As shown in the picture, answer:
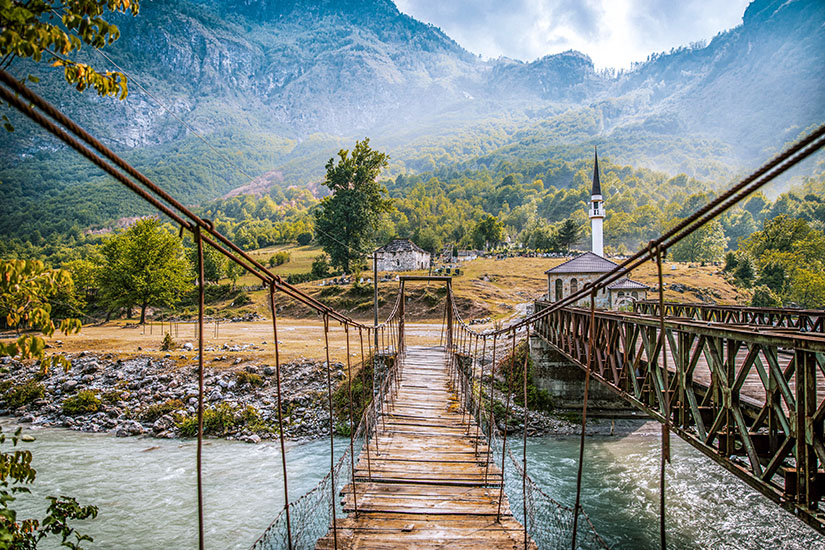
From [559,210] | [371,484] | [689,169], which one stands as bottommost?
[371,484]

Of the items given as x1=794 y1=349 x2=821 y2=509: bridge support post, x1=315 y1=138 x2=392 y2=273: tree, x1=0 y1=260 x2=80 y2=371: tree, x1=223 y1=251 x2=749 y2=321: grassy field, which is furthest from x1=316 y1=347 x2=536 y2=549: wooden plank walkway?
x1=315 y1=138 x2=392 y2=273: tree

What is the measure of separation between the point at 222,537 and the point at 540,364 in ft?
39.9

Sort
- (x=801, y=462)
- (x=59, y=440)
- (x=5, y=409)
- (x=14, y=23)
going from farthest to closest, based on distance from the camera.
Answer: (x=5, y=409) → (x=59, y=440) → (x=801, y=462) → (x=14, y=23)

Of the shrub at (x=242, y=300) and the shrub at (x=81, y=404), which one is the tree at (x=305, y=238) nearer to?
the shrub at (x=242, y=300)

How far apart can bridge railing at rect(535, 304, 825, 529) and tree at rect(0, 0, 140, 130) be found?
371 cm

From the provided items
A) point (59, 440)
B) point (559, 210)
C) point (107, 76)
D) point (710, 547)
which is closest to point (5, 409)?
point (59, 440)

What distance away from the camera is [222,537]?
9.09 meters

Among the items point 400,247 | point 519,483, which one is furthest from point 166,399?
point 400,247

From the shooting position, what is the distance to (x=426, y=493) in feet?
16.8

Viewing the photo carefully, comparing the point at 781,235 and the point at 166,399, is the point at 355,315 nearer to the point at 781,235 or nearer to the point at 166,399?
the point at 166,399

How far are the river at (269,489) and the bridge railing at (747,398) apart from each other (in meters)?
Answer: 4.21

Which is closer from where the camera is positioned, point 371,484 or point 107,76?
point 107,76

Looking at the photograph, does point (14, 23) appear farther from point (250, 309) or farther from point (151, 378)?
point (250, 309)

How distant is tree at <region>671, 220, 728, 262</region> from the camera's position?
2468 inches
